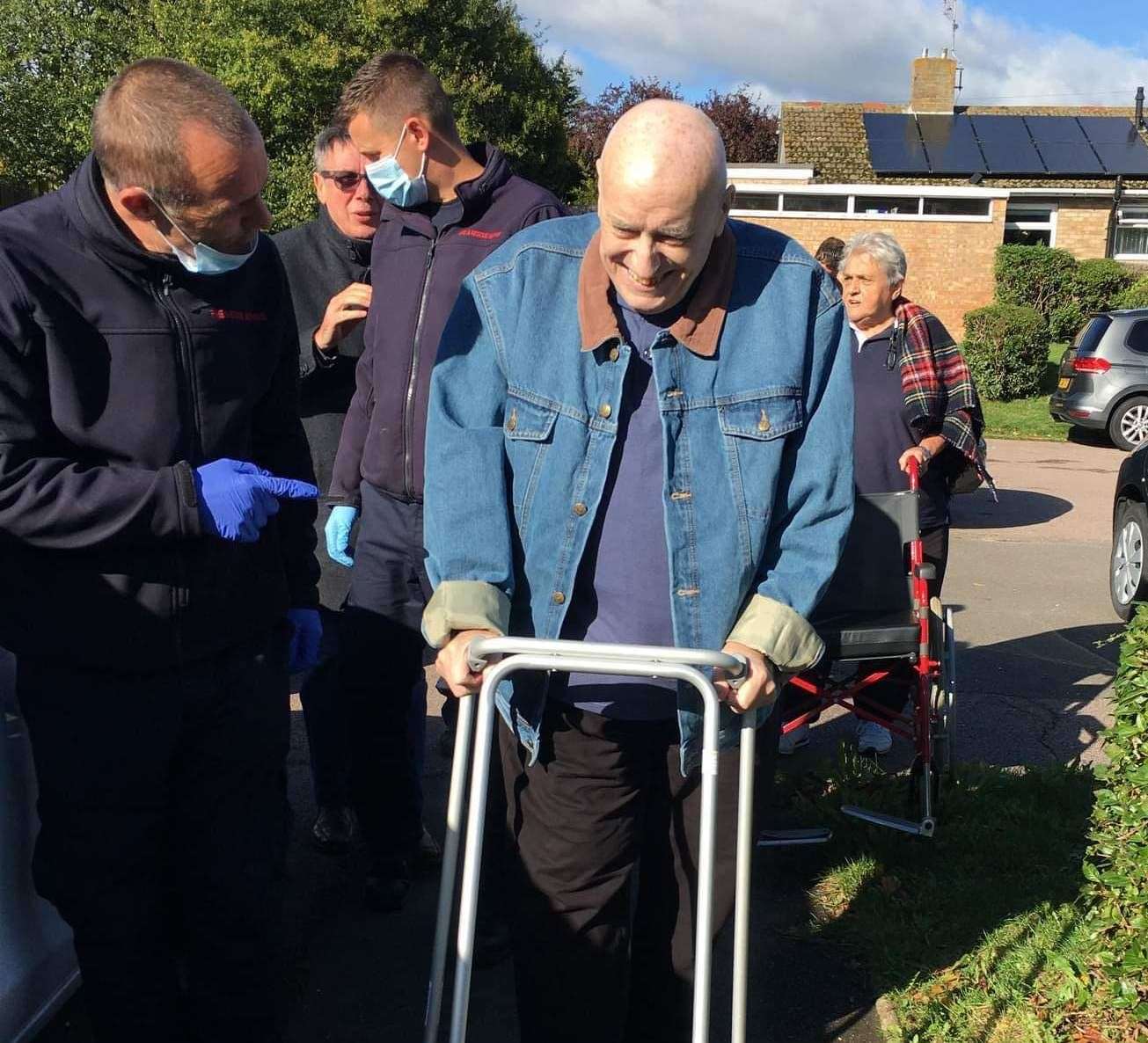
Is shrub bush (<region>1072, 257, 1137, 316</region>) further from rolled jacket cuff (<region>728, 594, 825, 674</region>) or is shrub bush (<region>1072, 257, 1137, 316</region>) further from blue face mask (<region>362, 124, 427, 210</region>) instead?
rolled jacket cuff (<region>728, 594, 825, 674</region>)

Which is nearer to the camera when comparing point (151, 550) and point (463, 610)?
point (463, 610)

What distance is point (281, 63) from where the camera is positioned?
23.5 m

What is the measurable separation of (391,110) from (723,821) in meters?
2.22

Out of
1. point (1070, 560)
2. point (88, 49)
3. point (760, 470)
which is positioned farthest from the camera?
point (88, 49)

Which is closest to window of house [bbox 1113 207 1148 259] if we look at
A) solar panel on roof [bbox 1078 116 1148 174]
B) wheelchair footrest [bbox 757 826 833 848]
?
solar panel on roof [bbox 1078 116 1148 174]

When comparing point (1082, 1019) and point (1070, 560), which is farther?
point (1070, 560)

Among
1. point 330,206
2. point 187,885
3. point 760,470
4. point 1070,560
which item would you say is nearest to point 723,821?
point 760,470

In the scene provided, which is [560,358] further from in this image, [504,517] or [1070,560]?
[1070,560]

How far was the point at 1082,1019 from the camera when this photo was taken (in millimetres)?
3047

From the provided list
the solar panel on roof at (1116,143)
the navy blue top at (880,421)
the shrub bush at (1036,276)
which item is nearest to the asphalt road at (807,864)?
the navy blue top at (880,421)

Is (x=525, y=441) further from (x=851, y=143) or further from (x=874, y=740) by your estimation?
(x=851, y=143)

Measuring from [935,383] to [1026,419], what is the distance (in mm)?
13760

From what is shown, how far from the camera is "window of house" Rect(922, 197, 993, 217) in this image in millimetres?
25494

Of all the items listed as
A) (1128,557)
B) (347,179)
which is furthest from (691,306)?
(1128,557)
